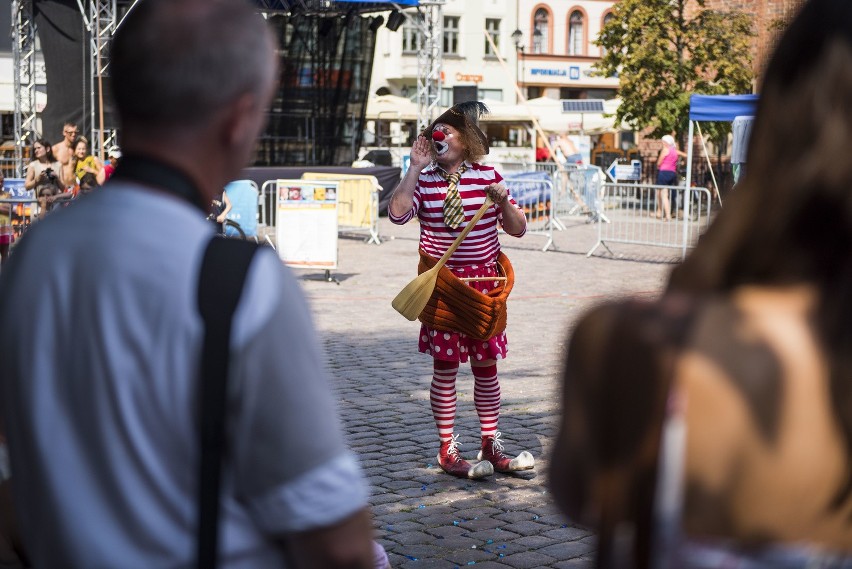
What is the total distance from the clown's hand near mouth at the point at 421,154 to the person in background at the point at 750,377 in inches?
189

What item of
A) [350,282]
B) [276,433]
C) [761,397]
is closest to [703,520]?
[761,397]

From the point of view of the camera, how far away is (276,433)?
1643 millimetres

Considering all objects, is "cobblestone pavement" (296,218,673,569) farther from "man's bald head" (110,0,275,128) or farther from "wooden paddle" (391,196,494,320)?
"wooden paddle" (391,196,494,320)

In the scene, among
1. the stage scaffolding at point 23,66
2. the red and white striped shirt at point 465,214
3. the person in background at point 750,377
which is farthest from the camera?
the stage scaffolding at point 23,66

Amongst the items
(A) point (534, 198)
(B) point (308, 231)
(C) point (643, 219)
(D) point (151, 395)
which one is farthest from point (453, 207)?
(A) point (534, 198)

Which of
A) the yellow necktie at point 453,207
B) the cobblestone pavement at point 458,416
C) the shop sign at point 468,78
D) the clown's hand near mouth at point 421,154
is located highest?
the shop sign at point 468,78

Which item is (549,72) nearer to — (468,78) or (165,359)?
(468,78)

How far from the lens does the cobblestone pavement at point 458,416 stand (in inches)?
207

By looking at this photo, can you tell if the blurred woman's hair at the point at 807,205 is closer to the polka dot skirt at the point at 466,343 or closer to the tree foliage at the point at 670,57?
the polka dot skirt at the point at 466,343

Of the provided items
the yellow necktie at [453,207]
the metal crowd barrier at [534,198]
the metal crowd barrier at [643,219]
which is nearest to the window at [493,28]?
the metal crowd barrier at [534,198]

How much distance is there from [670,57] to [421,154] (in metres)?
23.7

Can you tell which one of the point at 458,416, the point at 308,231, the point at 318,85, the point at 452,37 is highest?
the point at 452,37

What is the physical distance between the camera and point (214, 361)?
5.33 feet

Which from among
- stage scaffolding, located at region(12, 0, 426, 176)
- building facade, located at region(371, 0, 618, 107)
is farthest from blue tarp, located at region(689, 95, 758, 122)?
building facade, located at region(371, 0, 618, 107)
